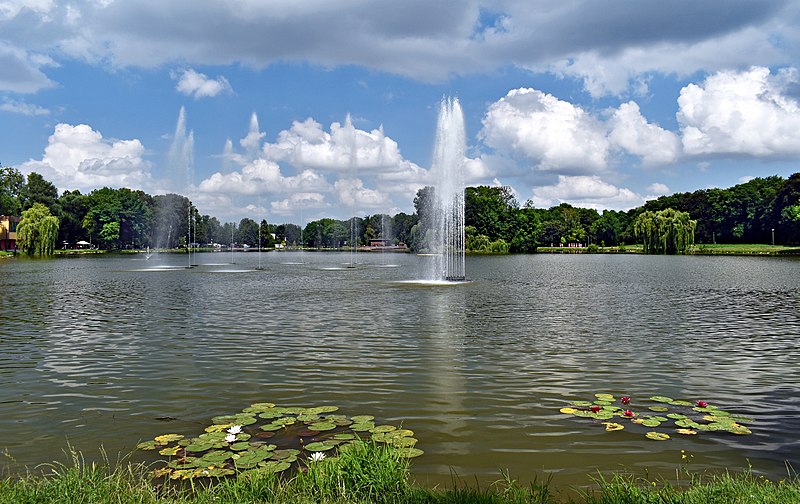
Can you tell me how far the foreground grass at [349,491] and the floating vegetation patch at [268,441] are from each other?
682 millimetres

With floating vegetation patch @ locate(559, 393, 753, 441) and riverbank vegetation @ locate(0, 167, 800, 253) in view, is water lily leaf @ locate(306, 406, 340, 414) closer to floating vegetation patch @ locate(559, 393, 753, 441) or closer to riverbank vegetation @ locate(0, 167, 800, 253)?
floating vegetation patch @ locate(559, 393, 753, 441)

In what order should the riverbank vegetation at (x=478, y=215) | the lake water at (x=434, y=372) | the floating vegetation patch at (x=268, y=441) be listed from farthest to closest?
the riverbank vegetation at (x=478, y=215) < the lake water at (x=434, y=372) < the floating vegetation patch at (x=268, y=441)

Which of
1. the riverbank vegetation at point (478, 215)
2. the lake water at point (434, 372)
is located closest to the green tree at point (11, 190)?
the riverbank vegetation at point (478, 215)

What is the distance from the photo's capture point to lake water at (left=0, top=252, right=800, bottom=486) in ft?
28.9

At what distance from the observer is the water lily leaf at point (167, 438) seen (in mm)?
8898

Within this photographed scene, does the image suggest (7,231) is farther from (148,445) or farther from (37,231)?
(148,445)

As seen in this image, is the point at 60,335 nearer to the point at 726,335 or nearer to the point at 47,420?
the point at 47,420

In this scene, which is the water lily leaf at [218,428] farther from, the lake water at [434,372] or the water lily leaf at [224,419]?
the lake water at [434,372]

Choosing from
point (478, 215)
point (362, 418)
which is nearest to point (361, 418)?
point (362, 418)

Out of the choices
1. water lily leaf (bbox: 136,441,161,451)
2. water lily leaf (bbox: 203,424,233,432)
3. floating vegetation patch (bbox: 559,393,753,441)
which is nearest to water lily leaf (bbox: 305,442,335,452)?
water lily leaf (bbox: 203,424,233,432)

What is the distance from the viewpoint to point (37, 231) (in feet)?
319

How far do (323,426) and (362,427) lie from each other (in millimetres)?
648

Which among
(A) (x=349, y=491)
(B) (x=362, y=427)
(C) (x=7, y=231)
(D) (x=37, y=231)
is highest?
(C) (x=7, y=231)

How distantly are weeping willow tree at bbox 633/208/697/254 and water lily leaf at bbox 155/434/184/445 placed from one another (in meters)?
107
